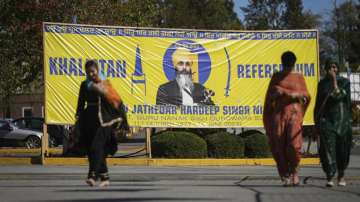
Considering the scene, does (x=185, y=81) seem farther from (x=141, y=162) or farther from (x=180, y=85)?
(x=141, y=162)

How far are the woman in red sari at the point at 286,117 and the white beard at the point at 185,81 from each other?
34.0 feet

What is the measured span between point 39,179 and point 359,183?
18.8 ft

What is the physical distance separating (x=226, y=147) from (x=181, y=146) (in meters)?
1.24

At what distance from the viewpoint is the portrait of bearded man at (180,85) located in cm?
2181

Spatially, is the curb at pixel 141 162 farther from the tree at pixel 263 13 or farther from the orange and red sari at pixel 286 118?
the tree at pixel 263 13

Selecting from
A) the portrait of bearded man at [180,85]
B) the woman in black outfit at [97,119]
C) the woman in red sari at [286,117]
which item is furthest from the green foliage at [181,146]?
the woman in red sari at [286,117]

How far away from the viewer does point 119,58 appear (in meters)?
21.5

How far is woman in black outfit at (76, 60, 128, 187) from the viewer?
11617 mm

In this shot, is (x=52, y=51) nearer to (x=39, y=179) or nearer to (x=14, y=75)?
(x=39, y=179)

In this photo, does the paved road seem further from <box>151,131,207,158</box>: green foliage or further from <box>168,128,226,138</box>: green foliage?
<box>168,128,226,138</box>: green foliage

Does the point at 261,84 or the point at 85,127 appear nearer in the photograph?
the point at 85,127

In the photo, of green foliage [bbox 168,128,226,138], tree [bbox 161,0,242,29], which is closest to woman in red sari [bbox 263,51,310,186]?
green foliage [bbox 168,128,226,138]

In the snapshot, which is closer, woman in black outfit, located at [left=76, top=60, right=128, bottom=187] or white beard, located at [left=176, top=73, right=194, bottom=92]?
woman in black outfit, located at [left=76, top=60, right=128, bottom=187]

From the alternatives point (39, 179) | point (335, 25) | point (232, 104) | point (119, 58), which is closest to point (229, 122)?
point (232, 104)
